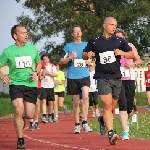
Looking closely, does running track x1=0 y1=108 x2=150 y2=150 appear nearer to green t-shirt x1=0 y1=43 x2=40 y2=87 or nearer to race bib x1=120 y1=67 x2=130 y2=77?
green t-shirt x1=0 y1=43 x2=40 y2=87

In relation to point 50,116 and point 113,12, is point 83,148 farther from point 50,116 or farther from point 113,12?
point 113,12

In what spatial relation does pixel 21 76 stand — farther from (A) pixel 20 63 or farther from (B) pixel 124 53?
(B) pixel 124 53

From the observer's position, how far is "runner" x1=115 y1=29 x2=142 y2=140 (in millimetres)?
14469

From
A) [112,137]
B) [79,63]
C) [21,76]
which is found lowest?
[112,137]

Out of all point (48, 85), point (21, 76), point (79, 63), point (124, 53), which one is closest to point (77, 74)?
point (79, 63)

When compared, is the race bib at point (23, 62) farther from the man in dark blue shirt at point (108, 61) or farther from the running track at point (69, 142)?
the running track at point (69, 142)

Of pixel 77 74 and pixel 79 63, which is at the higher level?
pixel 79 63

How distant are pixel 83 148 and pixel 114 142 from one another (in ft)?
1.77

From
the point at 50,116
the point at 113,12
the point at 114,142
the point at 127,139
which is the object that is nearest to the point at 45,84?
the point at 50,116

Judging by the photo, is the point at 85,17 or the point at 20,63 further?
the point at 85,17

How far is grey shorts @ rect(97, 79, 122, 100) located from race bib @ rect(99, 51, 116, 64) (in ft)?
1.21

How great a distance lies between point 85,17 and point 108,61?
43.7m

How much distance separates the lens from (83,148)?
12820 mm

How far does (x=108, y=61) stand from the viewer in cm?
1320
